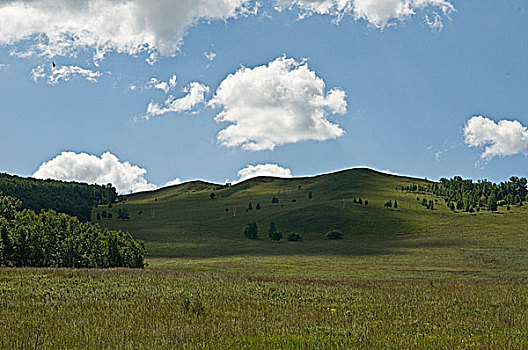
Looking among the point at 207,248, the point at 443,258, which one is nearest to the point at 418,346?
the point at 443,258

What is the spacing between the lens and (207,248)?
12706cm

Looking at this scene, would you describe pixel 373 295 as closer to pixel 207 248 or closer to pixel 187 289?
pixel 187 289

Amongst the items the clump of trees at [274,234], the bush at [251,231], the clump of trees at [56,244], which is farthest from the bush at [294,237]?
the clump of trees at [56,244]

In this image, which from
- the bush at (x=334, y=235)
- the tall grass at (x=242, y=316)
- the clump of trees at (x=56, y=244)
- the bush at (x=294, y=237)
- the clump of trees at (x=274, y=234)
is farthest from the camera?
the clump of trees at (x=274, y=234)

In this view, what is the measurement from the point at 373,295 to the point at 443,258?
72.4 metres

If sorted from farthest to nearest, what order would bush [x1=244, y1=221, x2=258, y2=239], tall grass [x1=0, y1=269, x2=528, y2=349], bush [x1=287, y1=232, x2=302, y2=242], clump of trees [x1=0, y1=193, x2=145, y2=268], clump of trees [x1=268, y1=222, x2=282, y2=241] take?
bush [x1=244, y1=221, x2=258, y2=239], clump of trees [x1=268, y1=222, x2=282, y2=241], bush [x1=287, y1=232, x2=302, y2=242], clump of trees [x1=0, y1=193, x2=145, y2=268], tall grass [x1=0, y1=269, x2=528, y2=349]

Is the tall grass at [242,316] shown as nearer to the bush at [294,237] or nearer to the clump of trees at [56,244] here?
the clump of trees at [56,244]

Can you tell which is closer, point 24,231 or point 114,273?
point 114,273

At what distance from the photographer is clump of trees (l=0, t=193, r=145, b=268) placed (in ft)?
181

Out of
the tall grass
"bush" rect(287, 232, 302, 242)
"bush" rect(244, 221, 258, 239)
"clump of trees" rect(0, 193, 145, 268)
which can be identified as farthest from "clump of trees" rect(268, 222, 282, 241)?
the tall grass

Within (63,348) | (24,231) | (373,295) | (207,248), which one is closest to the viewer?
(63,348)

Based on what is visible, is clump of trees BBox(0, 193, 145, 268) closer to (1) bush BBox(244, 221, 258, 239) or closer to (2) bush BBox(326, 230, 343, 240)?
(2) bush BBox(326, 230, 343, 240)

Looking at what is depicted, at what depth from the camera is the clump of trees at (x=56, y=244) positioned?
5509 centimetres

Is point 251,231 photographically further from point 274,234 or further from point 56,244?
point 56,244
